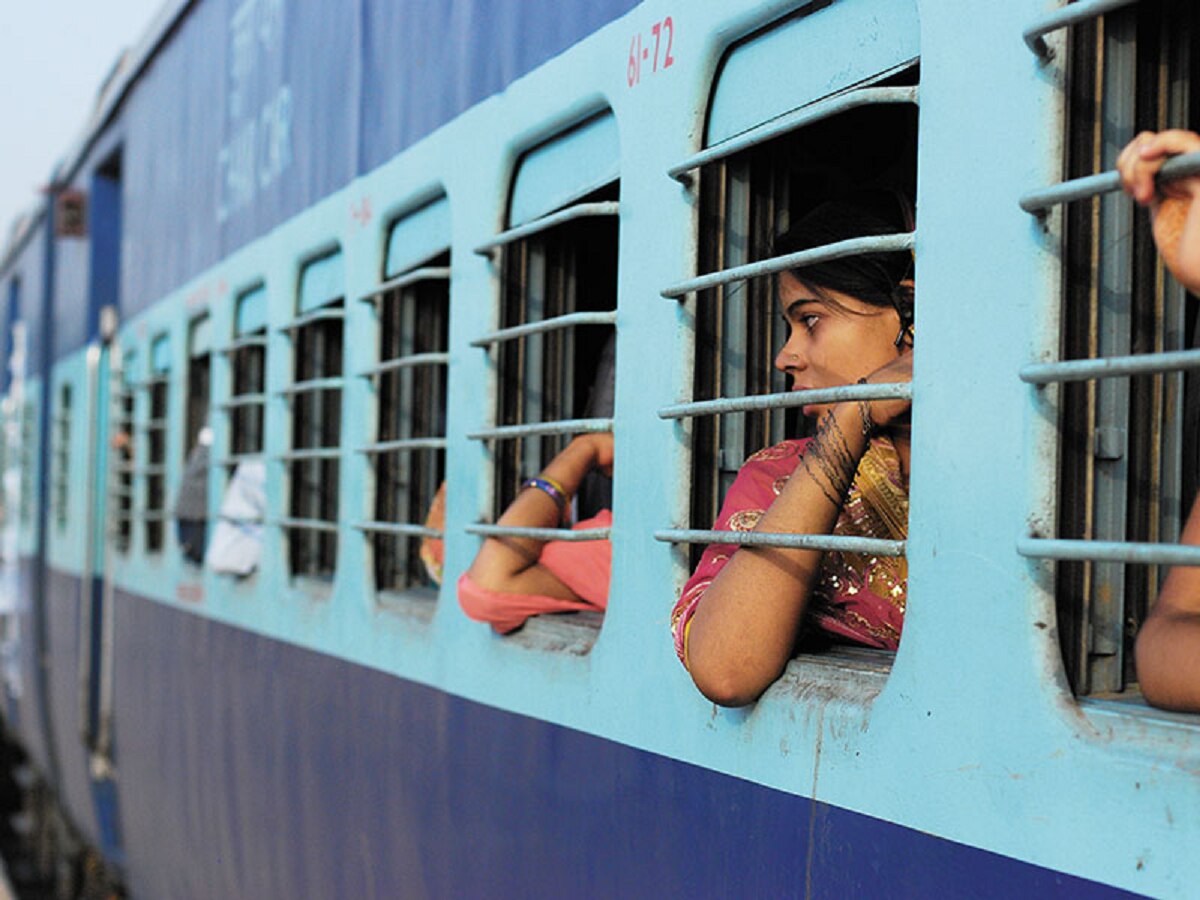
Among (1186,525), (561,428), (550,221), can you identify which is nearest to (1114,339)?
(1186,525)

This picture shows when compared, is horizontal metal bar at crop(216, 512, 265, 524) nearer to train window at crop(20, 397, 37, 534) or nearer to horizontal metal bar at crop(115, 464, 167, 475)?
horizontal metal bar at crop(115, 464, 167, 475)

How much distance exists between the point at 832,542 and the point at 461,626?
1.57 meters

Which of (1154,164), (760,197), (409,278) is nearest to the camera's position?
(1154,164)

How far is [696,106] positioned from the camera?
2418 millimetres

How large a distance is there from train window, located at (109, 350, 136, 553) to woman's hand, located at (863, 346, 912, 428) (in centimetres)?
605

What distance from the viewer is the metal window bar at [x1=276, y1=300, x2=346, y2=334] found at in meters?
4.29

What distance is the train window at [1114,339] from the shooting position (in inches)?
66.2

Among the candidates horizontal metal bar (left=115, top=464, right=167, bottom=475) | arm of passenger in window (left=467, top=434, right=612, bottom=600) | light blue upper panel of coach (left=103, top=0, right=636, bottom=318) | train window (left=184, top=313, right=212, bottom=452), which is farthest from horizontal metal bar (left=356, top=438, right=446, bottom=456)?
horizontal metal bar (left=115, top=464, right=167, bottom=475)

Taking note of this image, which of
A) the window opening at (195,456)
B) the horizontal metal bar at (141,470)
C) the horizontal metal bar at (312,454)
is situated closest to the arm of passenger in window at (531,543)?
the horizontal metal bar at (312,454)

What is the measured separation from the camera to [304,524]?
4.34 metres

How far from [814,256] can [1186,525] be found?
55 cm

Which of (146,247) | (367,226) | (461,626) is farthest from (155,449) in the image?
(461,626)

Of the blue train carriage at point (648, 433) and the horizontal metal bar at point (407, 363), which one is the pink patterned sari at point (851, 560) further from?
the horizontal metal bar at point (407, 363)

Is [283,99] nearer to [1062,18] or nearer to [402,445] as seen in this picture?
[402,445]
